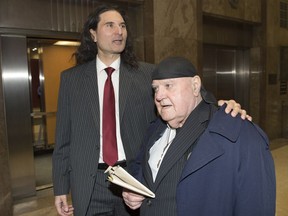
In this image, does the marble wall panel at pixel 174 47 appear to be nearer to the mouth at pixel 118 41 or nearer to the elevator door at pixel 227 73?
the elevator door at pixel 227 73

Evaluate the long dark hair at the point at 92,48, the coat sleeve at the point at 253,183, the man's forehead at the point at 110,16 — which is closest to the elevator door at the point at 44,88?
the long dark hair at the point at 92,48

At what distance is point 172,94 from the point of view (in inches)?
58.4

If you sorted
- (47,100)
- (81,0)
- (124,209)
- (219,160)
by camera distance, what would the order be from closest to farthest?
(219,160) < (124,209) < (81,0) < (47,100)

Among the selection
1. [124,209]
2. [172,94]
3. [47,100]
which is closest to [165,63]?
[172,94]

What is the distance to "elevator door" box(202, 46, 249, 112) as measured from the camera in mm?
6363

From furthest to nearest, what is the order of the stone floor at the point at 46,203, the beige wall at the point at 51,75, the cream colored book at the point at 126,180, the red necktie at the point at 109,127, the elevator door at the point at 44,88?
the beige wall at the point at 51,75 → the elevator door at the point at 44,88 → the stone floor at the point at 46,203 → the red necktie at the point at 109,127 → the cream colored book at the point at 126,180

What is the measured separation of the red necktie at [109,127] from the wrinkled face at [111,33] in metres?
0.22

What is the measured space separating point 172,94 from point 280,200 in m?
3.04

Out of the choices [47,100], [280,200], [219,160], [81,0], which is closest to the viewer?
[219,160]

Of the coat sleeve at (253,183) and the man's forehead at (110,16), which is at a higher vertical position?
the man's forehead at (110,16)

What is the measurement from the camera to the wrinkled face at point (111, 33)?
2.09 meters

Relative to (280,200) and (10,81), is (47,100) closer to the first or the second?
(10,81)

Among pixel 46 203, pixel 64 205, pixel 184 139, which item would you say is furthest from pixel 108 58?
pixel 46 203

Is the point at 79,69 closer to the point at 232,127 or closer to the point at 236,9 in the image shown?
the point at 232,127
